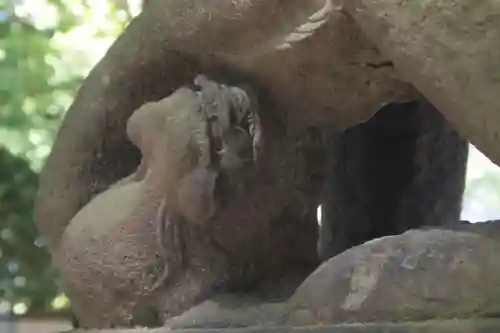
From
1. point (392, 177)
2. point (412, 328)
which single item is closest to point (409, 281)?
point (412, 328)

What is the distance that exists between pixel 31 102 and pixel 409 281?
1.28 meters

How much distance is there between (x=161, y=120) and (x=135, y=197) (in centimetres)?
9

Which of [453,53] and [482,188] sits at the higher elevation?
[453,53]

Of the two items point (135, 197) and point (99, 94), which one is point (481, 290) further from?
point (99, 94)

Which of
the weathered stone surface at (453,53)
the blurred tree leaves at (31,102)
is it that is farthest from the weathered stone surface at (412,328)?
the blurred tree leaves at (31,102)

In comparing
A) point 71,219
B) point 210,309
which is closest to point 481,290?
point 210,309

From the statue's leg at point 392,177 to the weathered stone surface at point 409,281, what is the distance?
317mm

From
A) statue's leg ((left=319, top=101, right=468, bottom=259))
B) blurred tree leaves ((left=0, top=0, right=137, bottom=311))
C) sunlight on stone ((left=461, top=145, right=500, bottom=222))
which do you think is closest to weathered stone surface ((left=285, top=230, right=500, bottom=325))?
statue's leg ((left=319, top=101, right=468, bottom=259))

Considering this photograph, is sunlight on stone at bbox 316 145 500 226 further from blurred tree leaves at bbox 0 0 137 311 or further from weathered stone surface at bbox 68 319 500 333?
weathered stone surface at bbox 68 319 500 333

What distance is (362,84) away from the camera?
0.84m

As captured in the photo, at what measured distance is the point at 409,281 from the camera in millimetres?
724

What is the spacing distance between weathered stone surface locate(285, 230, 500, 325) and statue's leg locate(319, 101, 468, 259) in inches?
12.5

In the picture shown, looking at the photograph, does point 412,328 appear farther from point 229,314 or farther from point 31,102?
point 31,102

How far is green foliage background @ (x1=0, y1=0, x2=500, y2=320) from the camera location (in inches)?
71.3
